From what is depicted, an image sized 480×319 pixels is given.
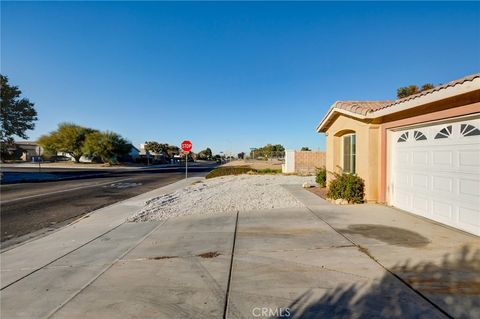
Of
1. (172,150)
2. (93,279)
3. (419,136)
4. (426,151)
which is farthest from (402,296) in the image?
(172,150)

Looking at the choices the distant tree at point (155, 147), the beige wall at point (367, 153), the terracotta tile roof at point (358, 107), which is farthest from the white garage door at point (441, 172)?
the distant tree at point (155, 147)

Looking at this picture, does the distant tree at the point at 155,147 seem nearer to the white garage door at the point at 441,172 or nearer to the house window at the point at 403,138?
the house window at the point at 403,138

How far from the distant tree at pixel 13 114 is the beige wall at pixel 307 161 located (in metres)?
29.3

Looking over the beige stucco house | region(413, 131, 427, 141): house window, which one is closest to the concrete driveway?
the beige stucco house

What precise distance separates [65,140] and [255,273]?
200ft

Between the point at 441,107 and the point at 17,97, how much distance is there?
1455 inches

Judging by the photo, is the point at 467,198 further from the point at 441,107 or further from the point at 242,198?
the point at 242,198

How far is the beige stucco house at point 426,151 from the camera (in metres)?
5.70

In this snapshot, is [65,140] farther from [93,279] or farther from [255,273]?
[255,273]

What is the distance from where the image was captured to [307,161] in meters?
26.3

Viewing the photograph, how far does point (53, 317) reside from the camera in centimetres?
317

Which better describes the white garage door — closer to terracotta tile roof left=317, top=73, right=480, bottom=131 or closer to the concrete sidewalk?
terracotta tile roof left=317, top=73, right=480, bottom=131

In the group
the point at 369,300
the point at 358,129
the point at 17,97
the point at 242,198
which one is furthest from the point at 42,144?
the point at 369,300

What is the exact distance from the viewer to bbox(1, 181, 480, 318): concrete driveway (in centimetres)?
318
